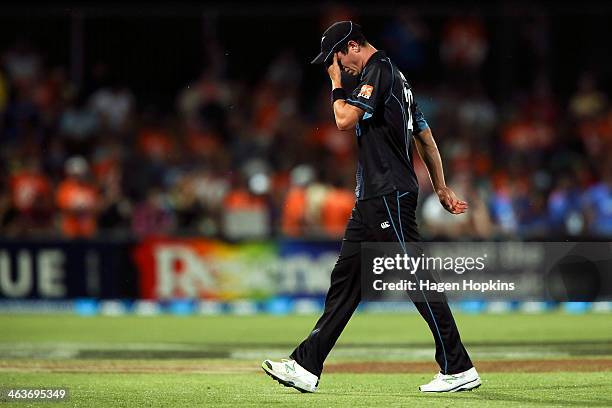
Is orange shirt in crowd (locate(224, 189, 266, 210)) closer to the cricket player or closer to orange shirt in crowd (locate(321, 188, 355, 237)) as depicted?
orange shirt in crowd (locate(321, 188, 355, 237))

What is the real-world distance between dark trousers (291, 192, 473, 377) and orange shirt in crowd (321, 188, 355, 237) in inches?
417

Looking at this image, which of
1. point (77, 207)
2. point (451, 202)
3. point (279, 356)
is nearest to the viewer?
point (451, 202)

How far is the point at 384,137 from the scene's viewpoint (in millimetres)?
8617

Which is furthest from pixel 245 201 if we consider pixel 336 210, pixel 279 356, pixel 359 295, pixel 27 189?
pixel 359 295

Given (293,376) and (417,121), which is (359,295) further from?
(417,121)

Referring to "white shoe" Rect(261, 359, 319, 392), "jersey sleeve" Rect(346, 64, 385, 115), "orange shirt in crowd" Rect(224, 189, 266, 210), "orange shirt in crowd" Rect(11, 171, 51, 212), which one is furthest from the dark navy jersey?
"orange shirt in crowd" Rect(11, 171, 51, 212)

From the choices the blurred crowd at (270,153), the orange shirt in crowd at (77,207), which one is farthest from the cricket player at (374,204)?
the orange shirt in crowd at (77,207)

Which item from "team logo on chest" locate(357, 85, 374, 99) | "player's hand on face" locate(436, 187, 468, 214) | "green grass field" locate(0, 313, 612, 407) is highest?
"team logo on chest" locate(357, 85, 374, 99)

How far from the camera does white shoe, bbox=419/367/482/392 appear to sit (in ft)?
27.9

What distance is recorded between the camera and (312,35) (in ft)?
73.2

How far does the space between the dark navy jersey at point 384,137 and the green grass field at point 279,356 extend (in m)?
1.49

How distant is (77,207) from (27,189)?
900 millimetres

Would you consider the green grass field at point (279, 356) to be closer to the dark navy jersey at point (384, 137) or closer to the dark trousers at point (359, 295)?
the dark trousers at point (359, 295)

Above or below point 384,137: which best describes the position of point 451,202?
below
